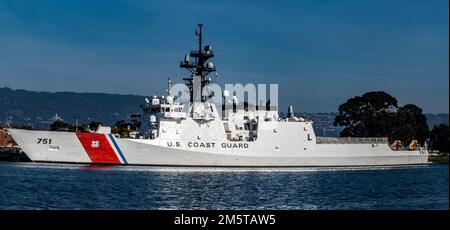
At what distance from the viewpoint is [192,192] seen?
24297 mm

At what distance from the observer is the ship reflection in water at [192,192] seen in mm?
20234

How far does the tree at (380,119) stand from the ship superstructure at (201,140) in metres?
21.0

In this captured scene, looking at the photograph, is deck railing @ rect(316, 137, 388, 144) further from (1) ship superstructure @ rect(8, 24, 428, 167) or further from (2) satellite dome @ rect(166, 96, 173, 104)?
(2) satellite dome @ rect(166, 96, 173, 104)

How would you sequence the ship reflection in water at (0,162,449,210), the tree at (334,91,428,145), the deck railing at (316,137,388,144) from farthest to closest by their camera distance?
the tree at (334,91,428,145)
the deck railing at (316,137,388,144)
the ship reflection in water at (0,162,449,210)

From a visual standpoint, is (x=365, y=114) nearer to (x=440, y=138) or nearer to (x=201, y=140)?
(x=440, y=138)

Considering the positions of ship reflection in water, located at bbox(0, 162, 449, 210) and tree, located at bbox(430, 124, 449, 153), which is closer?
ship reflection in water, located at bbox(0, 162, 449, 210)

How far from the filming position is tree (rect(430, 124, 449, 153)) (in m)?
76.9

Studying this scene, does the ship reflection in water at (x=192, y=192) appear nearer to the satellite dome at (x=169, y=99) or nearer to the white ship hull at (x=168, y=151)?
the white ship hull at (x=168, y=151)

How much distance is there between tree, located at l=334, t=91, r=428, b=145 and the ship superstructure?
21.0 meters

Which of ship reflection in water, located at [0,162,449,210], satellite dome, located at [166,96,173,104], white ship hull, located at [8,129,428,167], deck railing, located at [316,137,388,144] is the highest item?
satellite dome, located at [166,96,173,104]

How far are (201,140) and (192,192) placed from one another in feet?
50.7

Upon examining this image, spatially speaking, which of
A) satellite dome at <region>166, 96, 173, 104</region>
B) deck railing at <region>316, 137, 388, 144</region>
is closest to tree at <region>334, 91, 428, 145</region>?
deck railing at <region>316, 137, 388, 144</region>

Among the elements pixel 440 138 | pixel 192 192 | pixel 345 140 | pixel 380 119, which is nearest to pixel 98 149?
pixel 192 192

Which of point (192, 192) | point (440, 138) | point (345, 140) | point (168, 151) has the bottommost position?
point (192, 192)
